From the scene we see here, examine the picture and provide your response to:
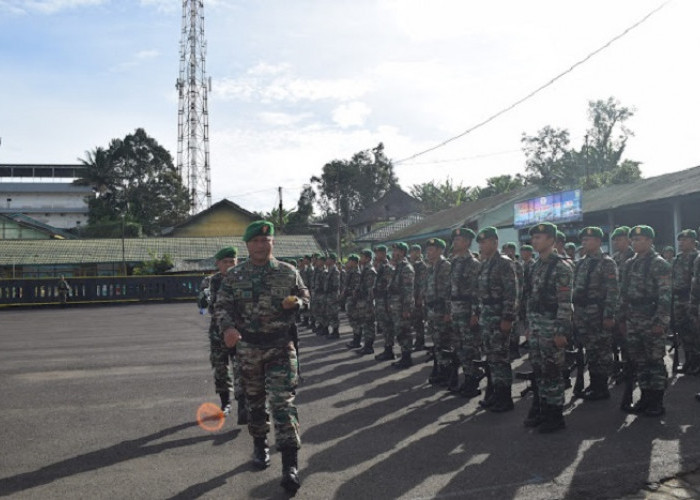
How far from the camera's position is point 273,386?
421 centimetres

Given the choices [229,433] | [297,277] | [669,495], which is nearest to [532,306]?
[669,495]

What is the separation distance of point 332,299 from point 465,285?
22.3 feet

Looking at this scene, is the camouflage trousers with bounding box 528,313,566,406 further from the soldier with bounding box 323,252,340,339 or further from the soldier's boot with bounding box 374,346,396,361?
the soldier with bounding box 323,252,340,339

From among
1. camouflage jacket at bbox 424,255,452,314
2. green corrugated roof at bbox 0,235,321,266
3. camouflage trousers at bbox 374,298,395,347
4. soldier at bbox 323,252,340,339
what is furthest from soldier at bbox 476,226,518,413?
green corrugated roof at bbox 0,235,321,266

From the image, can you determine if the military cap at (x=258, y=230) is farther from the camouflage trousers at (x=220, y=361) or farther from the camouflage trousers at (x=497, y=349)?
the camouflage trousers at (x=497, y=349)

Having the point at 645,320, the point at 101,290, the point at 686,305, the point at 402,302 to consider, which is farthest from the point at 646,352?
the point at 101,290

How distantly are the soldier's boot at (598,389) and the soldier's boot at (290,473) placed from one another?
398cm

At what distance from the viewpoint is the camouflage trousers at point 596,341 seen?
21.2 feet

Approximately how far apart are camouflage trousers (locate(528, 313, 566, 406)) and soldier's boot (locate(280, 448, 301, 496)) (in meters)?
2.57

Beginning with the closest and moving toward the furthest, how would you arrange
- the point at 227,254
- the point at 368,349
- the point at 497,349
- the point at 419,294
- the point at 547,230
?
the point at 547,230, the point at 497,349, the point at 227,254, the point at 419,294, the point at 368,349

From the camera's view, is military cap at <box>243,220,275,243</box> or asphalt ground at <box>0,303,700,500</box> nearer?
asphalt ground at <box>0,303,700,500</box>

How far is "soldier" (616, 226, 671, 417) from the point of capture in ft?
18.4

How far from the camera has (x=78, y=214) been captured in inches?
3214

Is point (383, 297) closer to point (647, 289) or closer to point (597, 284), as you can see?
point (597, 284)
